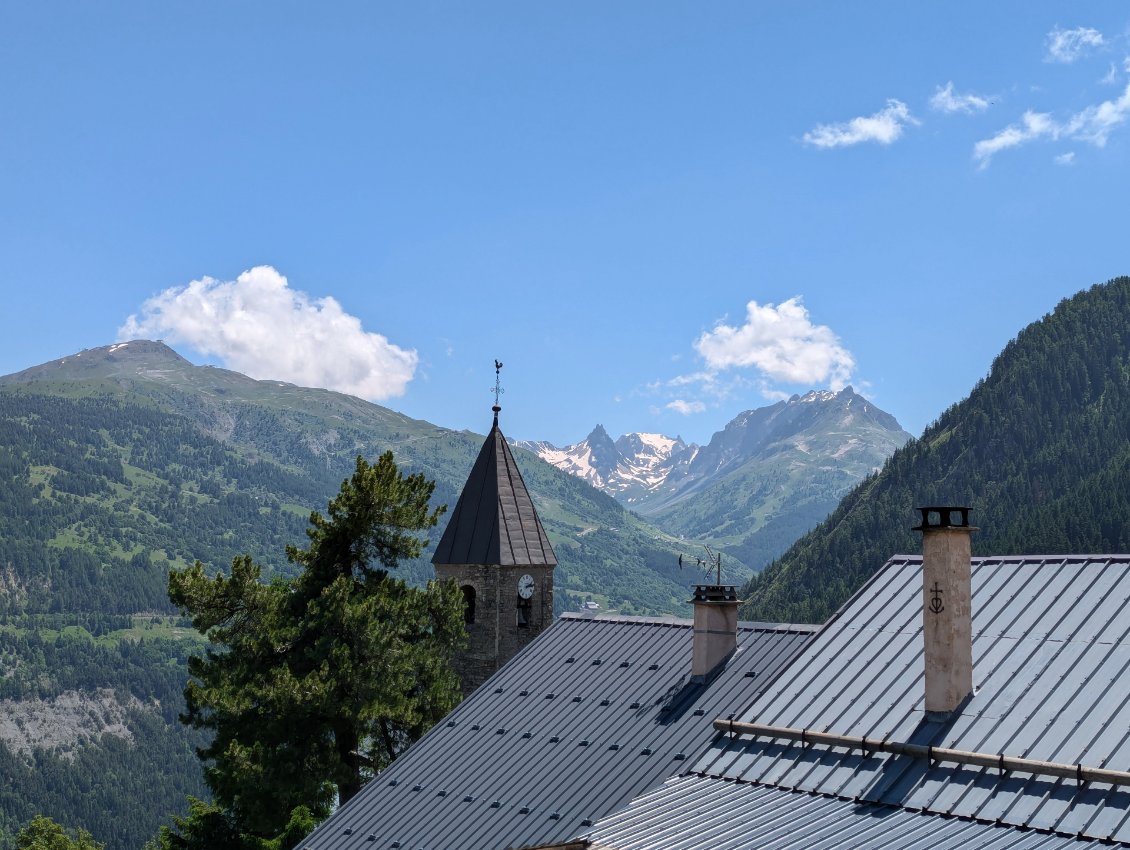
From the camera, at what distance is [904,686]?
59.2 feet

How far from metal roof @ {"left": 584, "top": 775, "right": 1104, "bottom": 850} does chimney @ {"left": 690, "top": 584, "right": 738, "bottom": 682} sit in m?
6.91

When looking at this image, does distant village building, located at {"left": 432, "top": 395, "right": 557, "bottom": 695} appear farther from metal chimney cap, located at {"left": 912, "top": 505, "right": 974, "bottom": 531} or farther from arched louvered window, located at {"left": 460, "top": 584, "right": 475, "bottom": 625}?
metal chimney cap, located at {"left": 912, "top": 505, "right": 974, "bottom": 531}

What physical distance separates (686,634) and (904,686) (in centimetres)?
974

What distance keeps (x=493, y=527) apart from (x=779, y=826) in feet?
73.2

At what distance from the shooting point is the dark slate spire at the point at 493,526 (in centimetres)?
3706

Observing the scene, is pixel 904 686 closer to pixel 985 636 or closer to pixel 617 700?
pixel 985 636

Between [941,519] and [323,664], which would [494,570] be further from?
[941,519]

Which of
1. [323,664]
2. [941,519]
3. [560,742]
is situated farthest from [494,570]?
[941,519]

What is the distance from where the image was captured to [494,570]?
3703cm

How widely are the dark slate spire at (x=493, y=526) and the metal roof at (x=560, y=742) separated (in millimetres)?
7343

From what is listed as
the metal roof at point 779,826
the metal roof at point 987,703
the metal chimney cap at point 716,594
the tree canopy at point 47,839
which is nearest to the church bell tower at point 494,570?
the metal chimney cap at point 716,594

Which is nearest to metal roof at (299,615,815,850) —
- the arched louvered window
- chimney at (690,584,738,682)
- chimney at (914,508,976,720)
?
chimney at (690,584,738,682)

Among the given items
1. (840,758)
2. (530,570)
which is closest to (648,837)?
(840,758)

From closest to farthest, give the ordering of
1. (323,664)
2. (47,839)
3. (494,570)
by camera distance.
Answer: (323,664)
(494,570)
(47,839)
